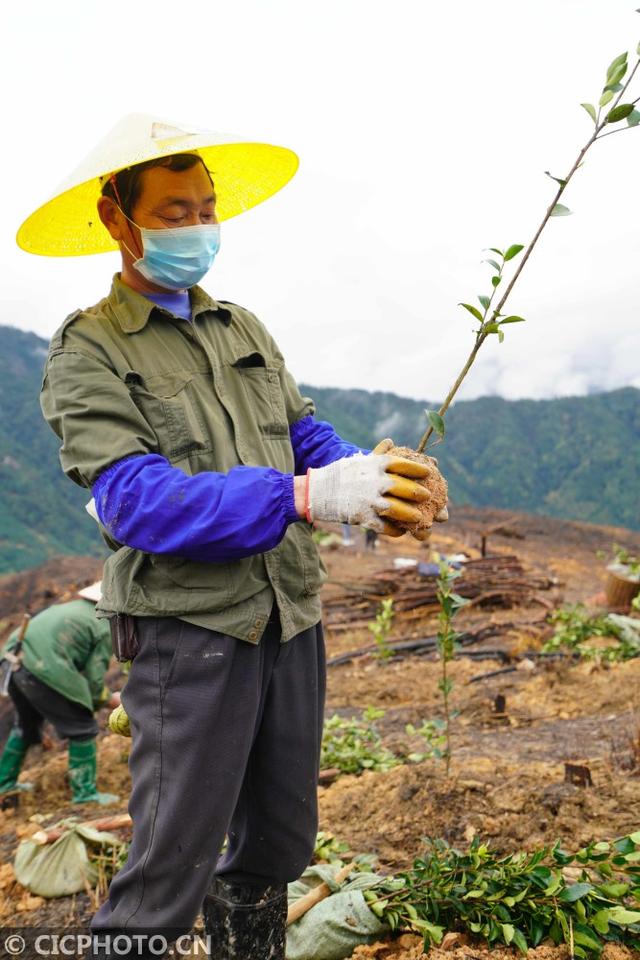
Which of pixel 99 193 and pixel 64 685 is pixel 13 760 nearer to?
pixel 64 685

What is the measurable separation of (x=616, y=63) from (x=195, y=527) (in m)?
1.32

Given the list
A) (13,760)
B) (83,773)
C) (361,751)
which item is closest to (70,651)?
(83,773)

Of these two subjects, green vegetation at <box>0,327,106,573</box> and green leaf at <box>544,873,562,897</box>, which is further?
green vegetation at <box>0,327,106,573</box>

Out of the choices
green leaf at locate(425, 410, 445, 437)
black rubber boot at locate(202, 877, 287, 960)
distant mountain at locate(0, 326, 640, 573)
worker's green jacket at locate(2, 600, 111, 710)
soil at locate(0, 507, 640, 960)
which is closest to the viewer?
green leaf at locate(425, 410, 445, 437)

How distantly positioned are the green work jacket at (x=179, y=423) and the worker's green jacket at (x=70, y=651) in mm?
3163

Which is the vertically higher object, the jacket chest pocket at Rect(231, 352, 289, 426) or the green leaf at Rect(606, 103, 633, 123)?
the green leaf at Rect(606, 103, 633, 123)

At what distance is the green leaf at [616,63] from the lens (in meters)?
1.59

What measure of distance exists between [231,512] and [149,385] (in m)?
0.42

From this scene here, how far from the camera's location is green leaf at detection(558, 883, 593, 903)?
2094 millimetres

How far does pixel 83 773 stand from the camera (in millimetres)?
4551

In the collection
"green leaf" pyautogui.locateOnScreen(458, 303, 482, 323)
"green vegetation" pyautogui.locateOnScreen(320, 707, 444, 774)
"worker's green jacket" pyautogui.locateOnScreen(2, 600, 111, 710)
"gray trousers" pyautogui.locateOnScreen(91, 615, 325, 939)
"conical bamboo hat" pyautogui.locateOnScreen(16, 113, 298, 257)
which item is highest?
"conical bamboo hat" pyautogui.locateOnScreen(16, 113, 298, 257)

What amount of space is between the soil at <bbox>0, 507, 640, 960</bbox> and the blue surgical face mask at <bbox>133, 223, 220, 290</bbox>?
199 cm

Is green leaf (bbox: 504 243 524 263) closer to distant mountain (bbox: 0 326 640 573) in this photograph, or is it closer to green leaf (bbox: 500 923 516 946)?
green leaf (bbox: 500 923 516 946)

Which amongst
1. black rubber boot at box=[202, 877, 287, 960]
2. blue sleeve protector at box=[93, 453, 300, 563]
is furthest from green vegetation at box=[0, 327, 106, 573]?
blue sleeve protector at box=[93, 453, 300, 563]
